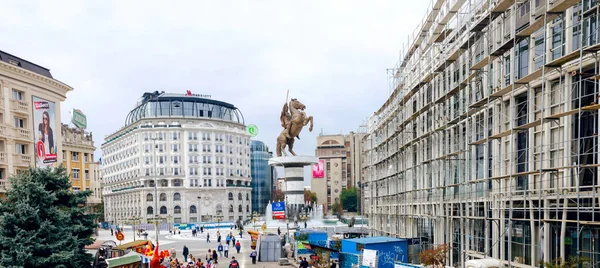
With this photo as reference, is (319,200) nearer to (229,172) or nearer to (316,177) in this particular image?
(316,177)

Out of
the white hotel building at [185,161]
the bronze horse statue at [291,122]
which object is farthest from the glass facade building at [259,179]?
the bronze horse statue at [291,122]

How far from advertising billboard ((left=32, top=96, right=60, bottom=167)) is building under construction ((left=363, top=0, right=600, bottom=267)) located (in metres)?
22.9

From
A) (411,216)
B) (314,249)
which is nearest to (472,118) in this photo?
(411,216)

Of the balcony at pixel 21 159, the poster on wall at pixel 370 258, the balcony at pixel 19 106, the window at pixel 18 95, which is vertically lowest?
the poster on wall at pixel 370 258

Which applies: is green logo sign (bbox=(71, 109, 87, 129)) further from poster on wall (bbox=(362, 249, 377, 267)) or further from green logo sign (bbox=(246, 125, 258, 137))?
green logo sign (bbox=(246, 125, 258, 137))

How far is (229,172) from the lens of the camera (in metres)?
110

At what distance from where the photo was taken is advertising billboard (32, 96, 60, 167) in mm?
31078

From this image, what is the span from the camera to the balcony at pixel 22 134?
29725 millimetres

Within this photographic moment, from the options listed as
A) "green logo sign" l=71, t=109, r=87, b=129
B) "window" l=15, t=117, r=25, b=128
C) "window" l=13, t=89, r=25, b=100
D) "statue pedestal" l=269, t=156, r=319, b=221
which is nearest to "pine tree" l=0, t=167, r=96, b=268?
A: "window" l=15, t=117, r=25, b=128

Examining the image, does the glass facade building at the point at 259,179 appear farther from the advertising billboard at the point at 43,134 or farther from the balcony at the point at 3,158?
the balcony at the point at 3,158

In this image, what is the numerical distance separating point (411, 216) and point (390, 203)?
6.96 m

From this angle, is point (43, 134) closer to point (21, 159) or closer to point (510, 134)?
point (21, 159)

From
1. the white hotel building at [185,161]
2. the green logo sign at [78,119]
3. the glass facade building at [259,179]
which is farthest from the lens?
the glass facade building at [259,179]

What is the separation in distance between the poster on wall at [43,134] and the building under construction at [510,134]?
22.9 metres
